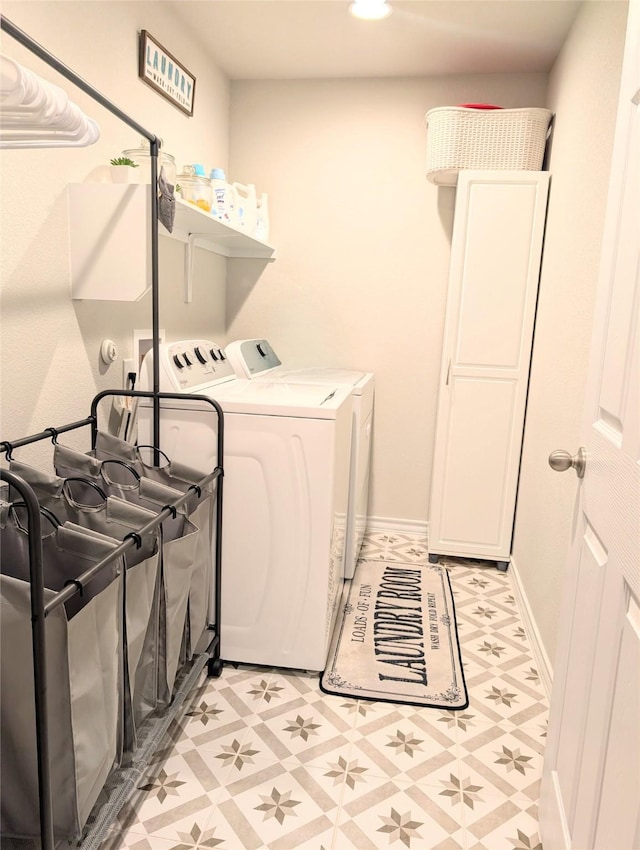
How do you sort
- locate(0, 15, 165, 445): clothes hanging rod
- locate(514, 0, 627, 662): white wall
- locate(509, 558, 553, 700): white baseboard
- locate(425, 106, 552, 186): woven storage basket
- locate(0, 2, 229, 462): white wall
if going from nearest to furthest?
locate(0, 15, 165, 445): clothes hanging rod < locate(0, 2, 229, 462): white wall < locate(514, 0, 627, 662): white wall < locate(509, 558, 553, 700): white baseboard < locate(425, 106, 552, 186): woven storage basket

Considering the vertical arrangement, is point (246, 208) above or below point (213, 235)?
above

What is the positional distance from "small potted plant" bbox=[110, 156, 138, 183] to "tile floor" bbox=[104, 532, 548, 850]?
1.60m

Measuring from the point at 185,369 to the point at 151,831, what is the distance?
1315mm

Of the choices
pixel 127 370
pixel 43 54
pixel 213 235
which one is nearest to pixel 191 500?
pixel 127 370

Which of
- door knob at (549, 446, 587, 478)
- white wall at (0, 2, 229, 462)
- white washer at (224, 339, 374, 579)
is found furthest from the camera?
white washer at (224, 339, 374, 579)

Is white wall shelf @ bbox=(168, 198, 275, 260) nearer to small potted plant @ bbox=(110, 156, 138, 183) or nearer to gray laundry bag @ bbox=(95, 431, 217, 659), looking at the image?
small potted plant @ bbox=(110, 156, 138, 183)

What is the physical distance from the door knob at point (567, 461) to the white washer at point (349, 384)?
122 centimetres

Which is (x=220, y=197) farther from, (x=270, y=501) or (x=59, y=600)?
(x=59, y=600)

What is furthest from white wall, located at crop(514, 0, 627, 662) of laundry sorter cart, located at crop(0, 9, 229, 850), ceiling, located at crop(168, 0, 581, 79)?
laundry sorter cart, located at crop(0, 9, 229, 850)

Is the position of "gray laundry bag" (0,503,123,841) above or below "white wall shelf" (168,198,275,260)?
below

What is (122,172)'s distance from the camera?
1781 mm

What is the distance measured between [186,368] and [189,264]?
81 cm

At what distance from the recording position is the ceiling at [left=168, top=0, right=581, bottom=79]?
2346 millimetres

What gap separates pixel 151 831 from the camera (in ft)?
4.60
